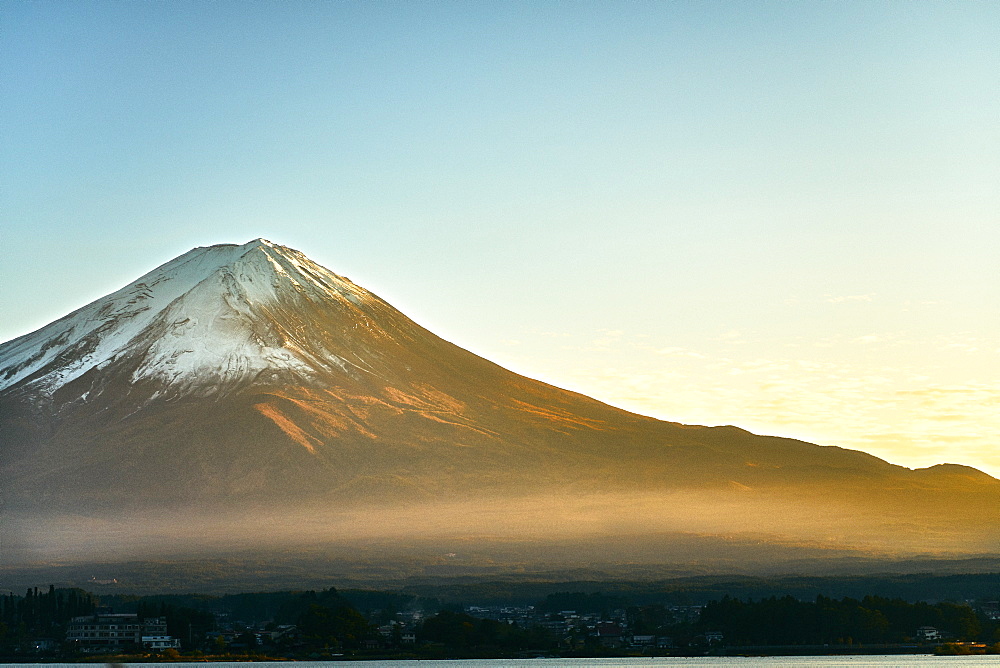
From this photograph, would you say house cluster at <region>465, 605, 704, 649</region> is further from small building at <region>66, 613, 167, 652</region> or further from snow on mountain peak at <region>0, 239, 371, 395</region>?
snow on mountain peak at <region>0, 239, 371, 395</region>

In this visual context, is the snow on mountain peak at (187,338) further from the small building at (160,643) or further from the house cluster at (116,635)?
the small building at (160,643)

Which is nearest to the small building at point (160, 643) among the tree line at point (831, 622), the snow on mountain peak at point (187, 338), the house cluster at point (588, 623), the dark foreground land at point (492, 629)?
the dark foreground land at point (492, 629)

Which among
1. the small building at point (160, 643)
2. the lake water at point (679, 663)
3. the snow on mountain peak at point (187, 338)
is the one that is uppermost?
the snow on mountain peak at point (187, 338)

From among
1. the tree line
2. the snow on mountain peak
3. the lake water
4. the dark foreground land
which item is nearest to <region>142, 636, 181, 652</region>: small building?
the dark foreground land

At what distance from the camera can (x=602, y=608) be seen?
129 metres

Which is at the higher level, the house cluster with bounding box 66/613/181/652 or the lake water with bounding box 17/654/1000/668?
the house cluster with bounding box 66/613/181/652

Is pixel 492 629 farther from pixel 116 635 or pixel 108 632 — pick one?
pixel 108 632

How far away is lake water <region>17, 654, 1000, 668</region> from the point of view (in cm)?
9444

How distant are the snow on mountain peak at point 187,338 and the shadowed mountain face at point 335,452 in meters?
Result: 0.29

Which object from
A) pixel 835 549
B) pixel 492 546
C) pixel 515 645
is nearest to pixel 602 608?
pixel 515 645

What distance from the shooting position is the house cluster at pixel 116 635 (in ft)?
355

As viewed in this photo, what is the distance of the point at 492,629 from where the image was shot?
353ft

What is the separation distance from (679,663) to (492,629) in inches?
546

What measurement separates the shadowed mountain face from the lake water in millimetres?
54853
